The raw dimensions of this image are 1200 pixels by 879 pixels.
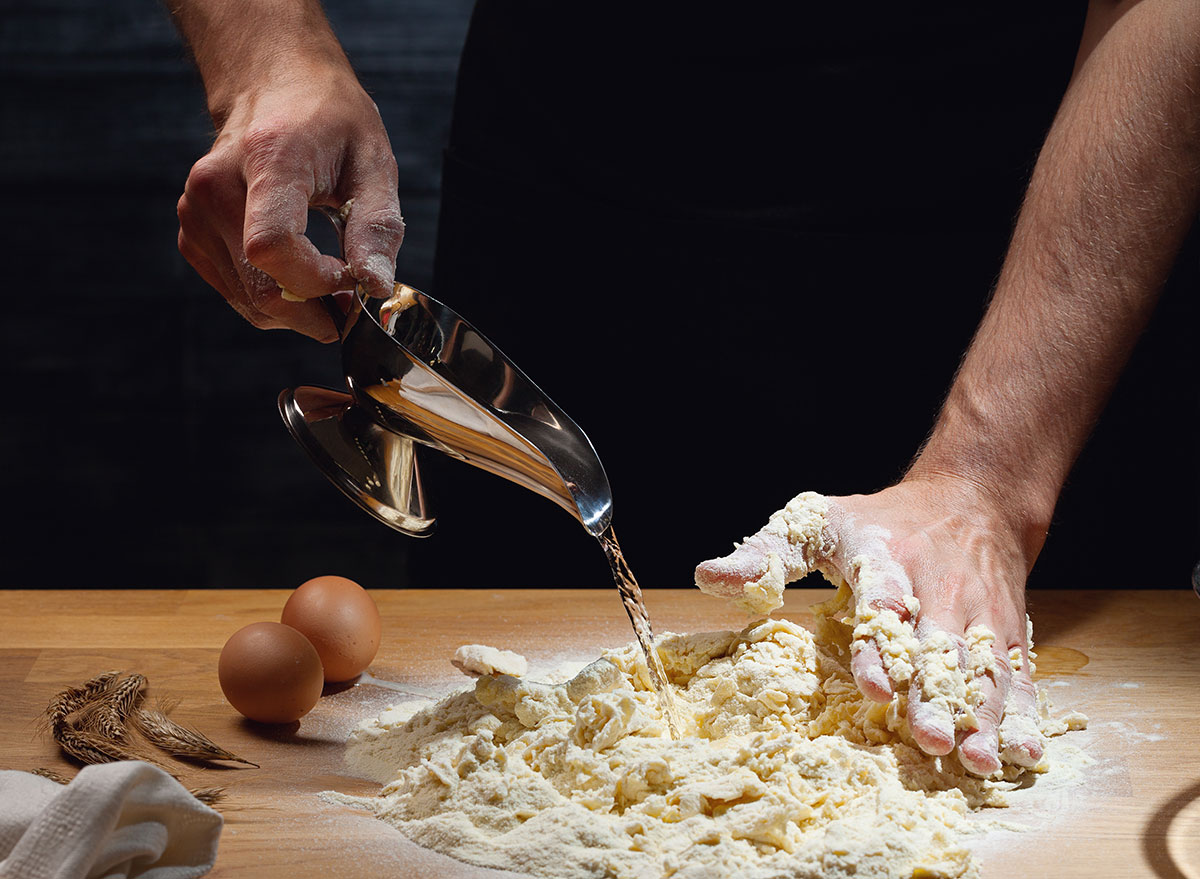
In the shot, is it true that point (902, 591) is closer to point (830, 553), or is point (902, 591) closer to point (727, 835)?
point (830, 553)

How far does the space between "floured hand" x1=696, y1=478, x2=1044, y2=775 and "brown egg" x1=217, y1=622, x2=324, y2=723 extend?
16.8 inches

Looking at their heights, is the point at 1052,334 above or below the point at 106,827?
above

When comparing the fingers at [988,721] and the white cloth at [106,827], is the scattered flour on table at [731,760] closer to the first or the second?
the fingers at [988,721]

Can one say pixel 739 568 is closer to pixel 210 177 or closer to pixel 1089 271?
pixel 1089 271

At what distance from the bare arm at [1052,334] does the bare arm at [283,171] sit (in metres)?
0.50

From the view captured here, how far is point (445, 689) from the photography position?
1.33m

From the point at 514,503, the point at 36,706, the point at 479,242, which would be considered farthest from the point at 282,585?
the point at 36,706

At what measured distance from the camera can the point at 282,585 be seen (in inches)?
107

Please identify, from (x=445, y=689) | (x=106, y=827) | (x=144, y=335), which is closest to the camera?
(x=106, y=827)

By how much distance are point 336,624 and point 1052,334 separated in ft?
2.97

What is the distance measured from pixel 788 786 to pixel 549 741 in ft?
0.76

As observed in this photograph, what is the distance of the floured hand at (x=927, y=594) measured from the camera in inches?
42.0

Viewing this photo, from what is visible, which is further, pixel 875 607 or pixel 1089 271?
pixel 1089 271

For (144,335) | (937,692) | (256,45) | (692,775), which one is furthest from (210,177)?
(144,335)
